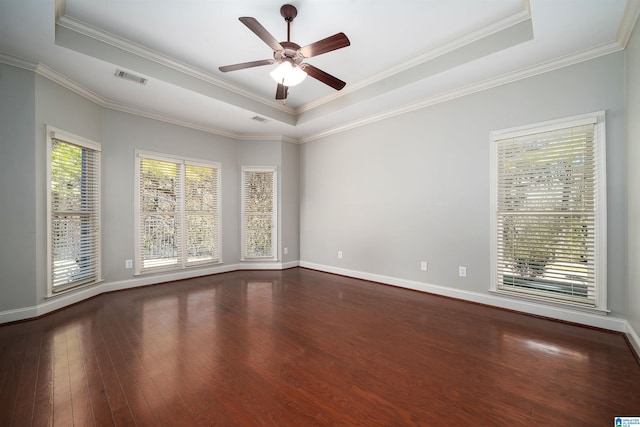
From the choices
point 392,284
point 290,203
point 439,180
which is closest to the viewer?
point 439,180

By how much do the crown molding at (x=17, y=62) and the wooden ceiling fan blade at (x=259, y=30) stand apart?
8.79ft

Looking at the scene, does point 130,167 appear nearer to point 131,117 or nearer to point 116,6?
point 131,117

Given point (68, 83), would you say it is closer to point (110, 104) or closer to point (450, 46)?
point (110, 104)

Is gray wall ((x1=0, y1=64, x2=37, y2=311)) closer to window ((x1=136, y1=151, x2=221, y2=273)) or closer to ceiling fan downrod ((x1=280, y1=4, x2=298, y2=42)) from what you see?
window ((x1=136, y1=151, x2=221, y2=273))

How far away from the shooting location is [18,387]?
182 centimetres

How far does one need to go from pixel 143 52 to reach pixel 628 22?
15.7 feet

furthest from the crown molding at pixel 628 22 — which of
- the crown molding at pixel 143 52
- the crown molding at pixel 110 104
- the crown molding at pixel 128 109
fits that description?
the crown molding at pixel 110 104

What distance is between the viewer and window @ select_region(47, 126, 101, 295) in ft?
10.6

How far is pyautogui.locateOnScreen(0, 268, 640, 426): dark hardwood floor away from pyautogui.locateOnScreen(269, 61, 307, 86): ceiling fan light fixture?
8.33 ft

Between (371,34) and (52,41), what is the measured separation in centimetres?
318

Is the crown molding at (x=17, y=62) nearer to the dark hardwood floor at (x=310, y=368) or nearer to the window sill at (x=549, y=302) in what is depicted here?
the dark hardwood floor at (x=310, y=368)

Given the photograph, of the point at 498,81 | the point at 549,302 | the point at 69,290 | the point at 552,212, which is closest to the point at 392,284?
the point at 549,302

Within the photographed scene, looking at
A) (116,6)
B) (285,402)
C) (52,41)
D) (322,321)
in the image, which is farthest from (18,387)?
(116,6)

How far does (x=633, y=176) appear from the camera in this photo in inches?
91.8
